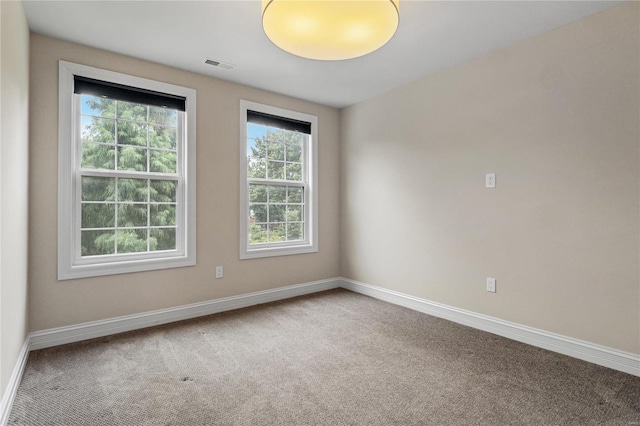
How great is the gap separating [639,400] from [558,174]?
1.50 metres

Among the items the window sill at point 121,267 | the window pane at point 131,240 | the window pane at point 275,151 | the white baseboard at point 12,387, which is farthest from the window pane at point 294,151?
the white baseboard at point 12,387

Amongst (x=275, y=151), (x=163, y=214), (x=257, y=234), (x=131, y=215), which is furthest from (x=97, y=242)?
(x=275, y=151)

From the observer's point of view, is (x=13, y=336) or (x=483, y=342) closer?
(x=13, y=336)

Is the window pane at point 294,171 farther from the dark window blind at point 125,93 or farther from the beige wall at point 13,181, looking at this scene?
the beige wall at point 13,181

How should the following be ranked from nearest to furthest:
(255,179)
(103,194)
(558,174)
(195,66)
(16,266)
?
1. (16,266)
2. (558,174)
3. (103,194)
4. (195,66)
5. (255,179)

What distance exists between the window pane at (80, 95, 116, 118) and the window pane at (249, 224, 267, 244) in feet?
5.73

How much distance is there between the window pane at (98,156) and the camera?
2793 mm

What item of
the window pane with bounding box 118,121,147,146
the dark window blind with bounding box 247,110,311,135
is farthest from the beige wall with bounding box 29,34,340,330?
the window pane with bounding box 118,121,147,146

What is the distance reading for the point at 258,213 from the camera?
3.84 metres

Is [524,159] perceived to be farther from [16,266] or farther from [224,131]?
[16,266]

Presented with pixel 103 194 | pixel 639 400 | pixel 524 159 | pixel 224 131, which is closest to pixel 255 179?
pixel 224 131

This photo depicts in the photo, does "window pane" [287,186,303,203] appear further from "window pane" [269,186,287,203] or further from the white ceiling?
the white ceiling

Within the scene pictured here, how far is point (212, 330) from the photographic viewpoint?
115 inches

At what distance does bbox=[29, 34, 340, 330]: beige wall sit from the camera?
254cm
